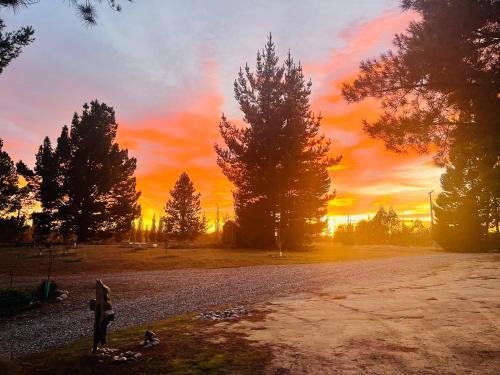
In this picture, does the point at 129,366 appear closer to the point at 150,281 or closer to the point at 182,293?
the point at 182,293

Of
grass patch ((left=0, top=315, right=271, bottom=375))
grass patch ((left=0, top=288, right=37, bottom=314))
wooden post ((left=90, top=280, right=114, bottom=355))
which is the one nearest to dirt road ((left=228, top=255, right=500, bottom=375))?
grass patch ((left=0, top=315, right=271, bottom=375))

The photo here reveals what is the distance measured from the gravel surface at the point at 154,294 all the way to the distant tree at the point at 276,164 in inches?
625

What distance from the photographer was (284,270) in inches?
764

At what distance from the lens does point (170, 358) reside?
5.89 metres

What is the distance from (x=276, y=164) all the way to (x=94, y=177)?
19.8m

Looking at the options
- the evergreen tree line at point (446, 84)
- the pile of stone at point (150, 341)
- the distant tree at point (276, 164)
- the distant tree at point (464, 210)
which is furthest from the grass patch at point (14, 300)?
the distant tree at point (464, 210)

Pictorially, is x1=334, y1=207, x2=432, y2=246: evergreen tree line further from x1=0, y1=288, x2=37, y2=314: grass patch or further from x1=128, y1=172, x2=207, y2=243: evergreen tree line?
x1=0, y1=288, x2=37, y2=314: grass patch

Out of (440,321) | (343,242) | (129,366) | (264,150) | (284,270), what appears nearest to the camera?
(129,366)

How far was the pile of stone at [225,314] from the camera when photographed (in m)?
8.97

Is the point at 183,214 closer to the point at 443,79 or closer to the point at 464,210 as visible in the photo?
the point at 464,210

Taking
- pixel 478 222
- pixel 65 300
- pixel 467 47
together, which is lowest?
pixel 65 300

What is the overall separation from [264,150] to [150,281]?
847 inches

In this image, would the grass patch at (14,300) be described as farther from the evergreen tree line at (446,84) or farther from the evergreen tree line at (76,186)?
the evergreen tree line at (76,186)

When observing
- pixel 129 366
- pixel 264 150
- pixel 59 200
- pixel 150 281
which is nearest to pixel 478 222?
pixel 264 150
